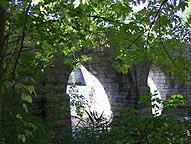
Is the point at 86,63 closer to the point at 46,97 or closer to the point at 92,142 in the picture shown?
the point at 46,97

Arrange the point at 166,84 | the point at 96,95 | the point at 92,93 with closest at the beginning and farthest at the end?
the point at 166,84
the point at 96,95
the point at 92,93

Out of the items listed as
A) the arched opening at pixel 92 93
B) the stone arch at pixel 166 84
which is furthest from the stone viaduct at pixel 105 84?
the arched opening at pixel 92 93

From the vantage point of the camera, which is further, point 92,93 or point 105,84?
point 92,93

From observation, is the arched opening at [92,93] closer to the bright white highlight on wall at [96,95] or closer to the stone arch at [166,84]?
the bright white highlight on wall at [96,95]

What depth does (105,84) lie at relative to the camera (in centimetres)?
1042

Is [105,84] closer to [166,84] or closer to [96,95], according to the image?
[96,95]

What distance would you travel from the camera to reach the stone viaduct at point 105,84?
4711 millimetres

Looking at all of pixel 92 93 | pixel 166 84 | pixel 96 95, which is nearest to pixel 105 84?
pixel 96 95

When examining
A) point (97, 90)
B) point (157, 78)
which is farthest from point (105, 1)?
point (157, 78)

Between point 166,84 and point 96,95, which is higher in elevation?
point 166,84

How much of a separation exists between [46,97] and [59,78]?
817mm

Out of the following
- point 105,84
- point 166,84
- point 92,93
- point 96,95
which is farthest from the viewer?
point 92,93

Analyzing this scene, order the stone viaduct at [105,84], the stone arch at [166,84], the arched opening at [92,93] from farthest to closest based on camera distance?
the arched opening at [92,93], the stone arch at [166,84], the stone viaduct at [105,84]

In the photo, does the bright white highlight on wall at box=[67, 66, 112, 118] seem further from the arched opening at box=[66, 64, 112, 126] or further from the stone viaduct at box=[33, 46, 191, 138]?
the stone viaduct at box=[33, 46, 191, 138]
